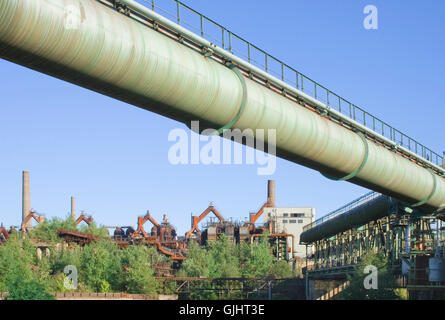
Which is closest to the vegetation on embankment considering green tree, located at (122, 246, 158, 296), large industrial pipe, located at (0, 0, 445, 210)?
green tree, located at (122, 246, 158, 296)

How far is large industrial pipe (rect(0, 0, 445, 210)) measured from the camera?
590 inches

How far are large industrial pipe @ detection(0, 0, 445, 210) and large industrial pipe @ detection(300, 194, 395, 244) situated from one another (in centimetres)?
1436

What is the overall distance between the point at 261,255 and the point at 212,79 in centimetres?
5339

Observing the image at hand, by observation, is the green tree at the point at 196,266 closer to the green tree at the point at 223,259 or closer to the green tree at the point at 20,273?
the green tree at the point at 223,259

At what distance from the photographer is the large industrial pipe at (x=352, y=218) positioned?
1588 inches

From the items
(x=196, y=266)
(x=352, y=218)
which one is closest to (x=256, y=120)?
(x=352, y=218)

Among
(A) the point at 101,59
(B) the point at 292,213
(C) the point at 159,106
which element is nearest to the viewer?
(A) the point at 101,59

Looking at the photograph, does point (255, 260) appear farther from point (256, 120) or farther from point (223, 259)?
point (256, 120)

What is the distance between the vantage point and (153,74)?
1767 centimetres

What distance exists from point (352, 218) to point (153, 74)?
3052 centimetres

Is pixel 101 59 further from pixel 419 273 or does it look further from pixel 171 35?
pixel 419 273

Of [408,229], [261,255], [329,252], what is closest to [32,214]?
[261,255]
